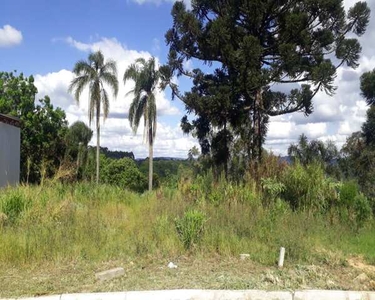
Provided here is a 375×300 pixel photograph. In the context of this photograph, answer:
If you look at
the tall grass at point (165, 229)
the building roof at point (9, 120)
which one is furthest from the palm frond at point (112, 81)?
the tall grass at point (165, 229)

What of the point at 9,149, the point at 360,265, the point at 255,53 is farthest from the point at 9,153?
the point at 360,265

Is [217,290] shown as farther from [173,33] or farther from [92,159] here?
[92,159]

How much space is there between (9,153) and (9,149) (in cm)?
19

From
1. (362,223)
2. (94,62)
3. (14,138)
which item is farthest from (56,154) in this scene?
(362,223)

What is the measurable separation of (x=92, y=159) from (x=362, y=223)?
1760 inches

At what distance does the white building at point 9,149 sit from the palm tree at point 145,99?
58.5 feet

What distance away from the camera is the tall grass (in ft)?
23.0

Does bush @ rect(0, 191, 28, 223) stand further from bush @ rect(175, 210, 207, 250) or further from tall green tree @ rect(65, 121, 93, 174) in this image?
tall green tree @ rect(65, 121, 93, 174)

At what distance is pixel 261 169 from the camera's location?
1208 cm

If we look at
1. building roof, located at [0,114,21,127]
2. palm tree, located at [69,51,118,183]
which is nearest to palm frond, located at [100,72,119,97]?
palm tree, located at [69,51,118,183]

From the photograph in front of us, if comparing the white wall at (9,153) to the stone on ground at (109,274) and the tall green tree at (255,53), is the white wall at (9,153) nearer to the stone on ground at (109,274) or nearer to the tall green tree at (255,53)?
the tall green tree at (255,53)

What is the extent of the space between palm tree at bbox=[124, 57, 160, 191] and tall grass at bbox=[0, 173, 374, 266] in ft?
95.0

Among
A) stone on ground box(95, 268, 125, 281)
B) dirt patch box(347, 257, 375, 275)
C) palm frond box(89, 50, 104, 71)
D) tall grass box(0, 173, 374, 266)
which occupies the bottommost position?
dirt patch box(347, 257, 375, 275)

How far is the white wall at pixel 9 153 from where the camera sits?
1983 cm
